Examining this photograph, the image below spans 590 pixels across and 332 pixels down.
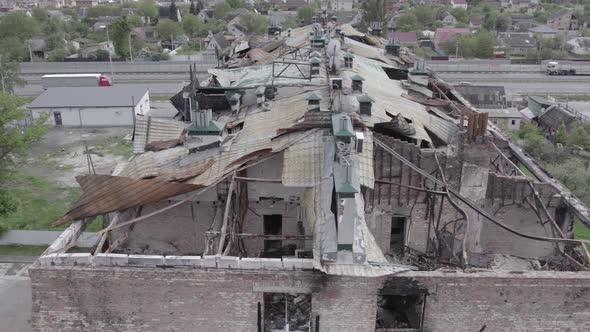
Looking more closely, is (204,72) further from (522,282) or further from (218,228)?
(522,282)

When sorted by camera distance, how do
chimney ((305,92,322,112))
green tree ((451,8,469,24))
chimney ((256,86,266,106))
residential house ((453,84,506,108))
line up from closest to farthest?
chimney ((305,92,322,112)) < chimney ((256,86,266,106)) < residential house ((453,84,506,108)) < green tree ((451,8,469,24))

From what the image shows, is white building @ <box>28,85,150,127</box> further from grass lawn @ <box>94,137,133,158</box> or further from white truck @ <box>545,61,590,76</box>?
white truck @ <box>545,61,590,76</box>

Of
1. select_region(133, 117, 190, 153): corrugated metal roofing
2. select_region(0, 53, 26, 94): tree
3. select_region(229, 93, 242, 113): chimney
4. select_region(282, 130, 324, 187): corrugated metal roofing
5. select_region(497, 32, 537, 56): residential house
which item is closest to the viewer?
select_region(282, 130, 324, 187): corrugated metal roofing

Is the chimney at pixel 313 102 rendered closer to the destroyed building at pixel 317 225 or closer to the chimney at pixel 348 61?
the destroyed building at pixel 317 225

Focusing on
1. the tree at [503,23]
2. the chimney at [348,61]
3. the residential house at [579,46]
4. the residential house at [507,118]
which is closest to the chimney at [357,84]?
the chimney at [348,61]

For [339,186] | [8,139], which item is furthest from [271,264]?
[8,139]

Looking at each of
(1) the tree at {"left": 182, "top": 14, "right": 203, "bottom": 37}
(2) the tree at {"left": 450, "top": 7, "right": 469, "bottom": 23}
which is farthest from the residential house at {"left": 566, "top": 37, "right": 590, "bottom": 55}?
(1) the tree at {"left": 182, "top": 14, "right": 203, "bottom": 37}
